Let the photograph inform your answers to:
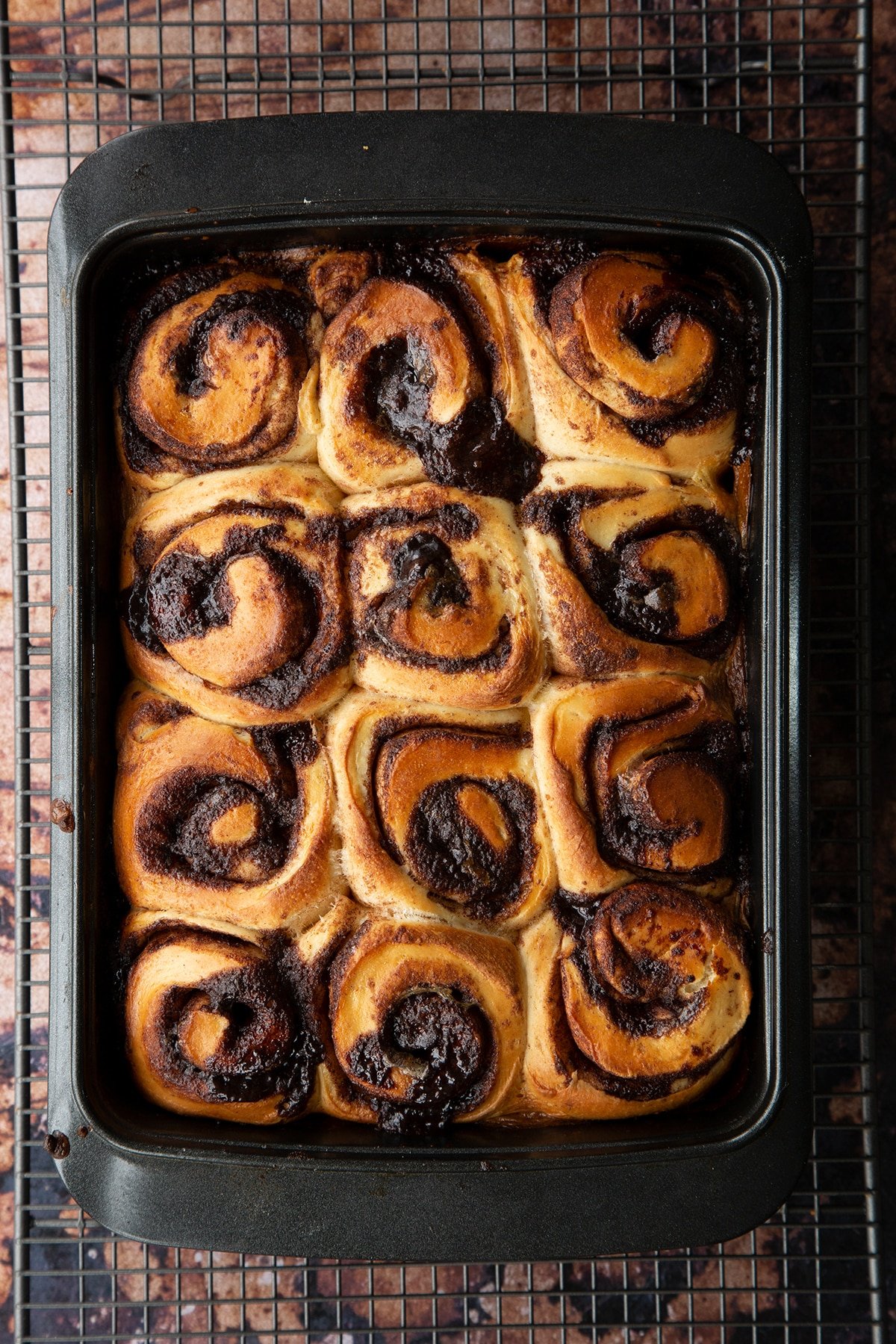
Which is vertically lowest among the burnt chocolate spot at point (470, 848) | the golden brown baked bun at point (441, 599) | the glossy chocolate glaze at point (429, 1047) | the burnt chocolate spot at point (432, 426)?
the glossy chocolate glaze at point (429, 1047)

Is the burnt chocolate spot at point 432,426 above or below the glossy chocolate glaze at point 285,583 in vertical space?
above

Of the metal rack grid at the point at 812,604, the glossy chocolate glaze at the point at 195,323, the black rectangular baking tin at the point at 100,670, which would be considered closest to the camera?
the black rectangular baking tin at the point at 100,670

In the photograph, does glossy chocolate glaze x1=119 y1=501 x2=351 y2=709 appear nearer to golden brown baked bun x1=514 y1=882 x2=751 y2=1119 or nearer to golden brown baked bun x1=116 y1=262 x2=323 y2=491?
golden brown baked bun x1=116 y1=262 x2=323 y2=491

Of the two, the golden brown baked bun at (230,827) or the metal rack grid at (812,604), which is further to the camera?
the metal rack grid at (812,604)

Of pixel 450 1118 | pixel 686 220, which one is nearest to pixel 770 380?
pixel 686 220

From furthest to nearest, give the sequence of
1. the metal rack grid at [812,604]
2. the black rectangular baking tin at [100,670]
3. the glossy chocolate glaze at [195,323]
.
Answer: the metal rack grid at [812,604], the glossy chocolate glaze at [195,323], the black rectangular baking tin at [100,670]

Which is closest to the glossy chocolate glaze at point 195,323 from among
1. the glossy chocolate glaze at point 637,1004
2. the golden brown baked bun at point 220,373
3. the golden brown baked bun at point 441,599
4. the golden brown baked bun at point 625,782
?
the golden brown baked bun at point 220,373

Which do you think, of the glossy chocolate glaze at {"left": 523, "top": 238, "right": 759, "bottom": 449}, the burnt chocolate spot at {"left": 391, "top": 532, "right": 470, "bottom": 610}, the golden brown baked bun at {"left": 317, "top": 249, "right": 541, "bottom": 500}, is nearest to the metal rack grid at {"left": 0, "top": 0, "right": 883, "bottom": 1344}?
the glossy chocolate glaze at {"left": 523, "top": 238, "right": 759, "bottom": 449}

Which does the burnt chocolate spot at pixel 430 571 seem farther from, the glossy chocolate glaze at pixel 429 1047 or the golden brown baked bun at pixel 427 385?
the glossy chocolate glaze at pixel 429 1047

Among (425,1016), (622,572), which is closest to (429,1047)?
(425,1016)
